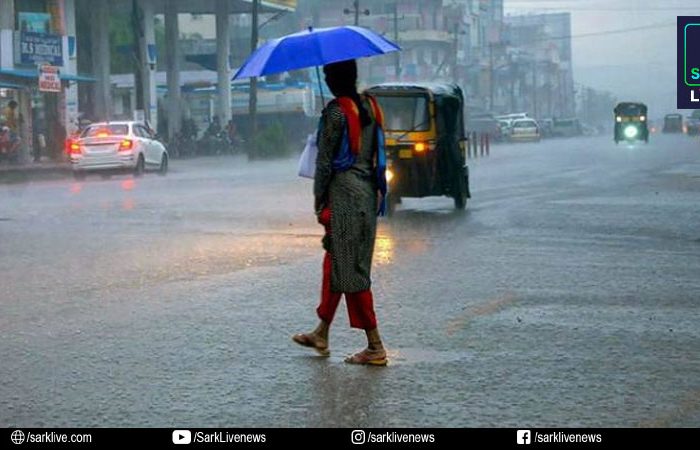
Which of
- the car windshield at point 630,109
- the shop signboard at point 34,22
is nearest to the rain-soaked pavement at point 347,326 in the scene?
the shop signboard at point 34,22

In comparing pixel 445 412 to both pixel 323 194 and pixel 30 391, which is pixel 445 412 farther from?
pixel 30 391

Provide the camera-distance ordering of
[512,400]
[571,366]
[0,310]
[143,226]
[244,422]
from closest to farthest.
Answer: [244,422], [512,400], [571,366], [0,310], [143,226]

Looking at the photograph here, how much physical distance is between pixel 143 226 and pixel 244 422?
11592mm

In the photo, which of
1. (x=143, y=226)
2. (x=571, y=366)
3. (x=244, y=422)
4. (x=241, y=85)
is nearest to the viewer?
(x=244, y=422)

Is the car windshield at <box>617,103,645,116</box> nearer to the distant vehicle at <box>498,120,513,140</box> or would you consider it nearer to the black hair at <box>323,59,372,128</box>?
the distant vehicle at <box>498,120,513,140</box>

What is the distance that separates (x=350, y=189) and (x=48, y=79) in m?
33.4

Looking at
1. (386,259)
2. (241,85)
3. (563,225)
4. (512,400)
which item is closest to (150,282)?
(386,259)

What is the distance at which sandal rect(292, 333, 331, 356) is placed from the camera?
7742 mm

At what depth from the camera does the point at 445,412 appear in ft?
20.3

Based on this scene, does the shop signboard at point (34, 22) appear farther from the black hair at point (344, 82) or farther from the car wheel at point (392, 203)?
the black hair at point (344, 82)

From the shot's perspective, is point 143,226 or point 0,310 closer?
point 0,310

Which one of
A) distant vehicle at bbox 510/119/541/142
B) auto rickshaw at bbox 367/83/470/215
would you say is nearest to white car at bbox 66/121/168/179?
auto rickshaw at bbox 367/83/470/215

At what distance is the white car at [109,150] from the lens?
3338 centimetres
